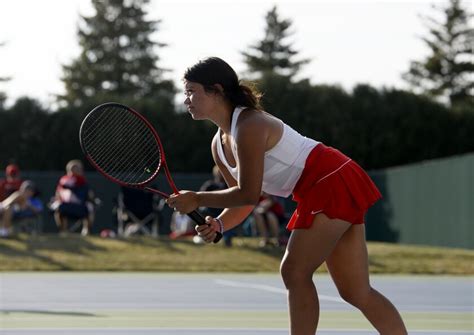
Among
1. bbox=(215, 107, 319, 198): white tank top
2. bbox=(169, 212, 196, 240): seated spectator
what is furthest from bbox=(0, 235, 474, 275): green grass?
bbox=(215, 107, 319, 198): white tank top

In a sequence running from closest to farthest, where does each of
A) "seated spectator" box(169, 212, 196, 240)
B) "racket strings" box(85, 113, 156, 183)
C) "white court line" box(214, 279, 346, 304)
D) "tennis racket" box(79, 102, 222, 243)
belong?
"tennis racket" box(79, 102, 222, 243) < "racket strings" box(85, 113, 156, 183) < "white court line" box(214, 279, 346, 304) < "seated spectator" box(169, 212, 196, 240)

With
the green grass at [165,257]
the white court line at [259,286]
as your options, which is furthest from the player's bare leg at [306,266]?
the green grass at [165,257]

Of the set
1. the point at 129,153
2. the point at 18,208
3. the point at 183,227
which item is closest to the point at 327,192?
the point at 129,153

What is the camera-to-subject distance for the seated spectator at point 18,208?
1997cm

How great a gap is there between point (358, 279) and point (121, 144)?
143cm

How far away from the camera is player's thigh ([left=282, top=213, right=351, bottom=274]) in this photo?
595 centimetres

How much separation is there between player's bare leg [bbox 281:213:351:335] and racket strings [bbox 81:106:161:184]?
992 millimetres

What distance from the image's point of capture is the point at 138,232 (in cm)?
2269

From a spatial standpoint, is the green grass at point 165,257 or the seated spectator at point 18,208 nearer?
the green grass at point 165,257

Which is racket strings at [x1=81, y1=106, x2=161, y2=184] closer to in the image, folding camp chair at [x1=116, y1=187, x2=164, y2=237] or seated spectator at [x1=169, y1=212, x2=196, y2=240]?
seated spectator at [x1=169, y1=212, x2=196, y2=240]

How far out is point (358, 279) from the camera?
6.10 meters

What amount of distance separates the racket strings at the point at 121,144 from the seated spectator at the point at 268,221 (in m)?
12.6

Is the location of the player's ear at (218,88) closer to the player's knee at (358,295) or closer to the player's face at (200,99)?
the player's face at (200,99)

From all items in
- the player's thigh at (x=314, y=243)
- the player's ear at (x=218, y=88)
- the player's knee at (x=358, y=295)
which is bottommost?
the player's knee at (x=358, y=295)
